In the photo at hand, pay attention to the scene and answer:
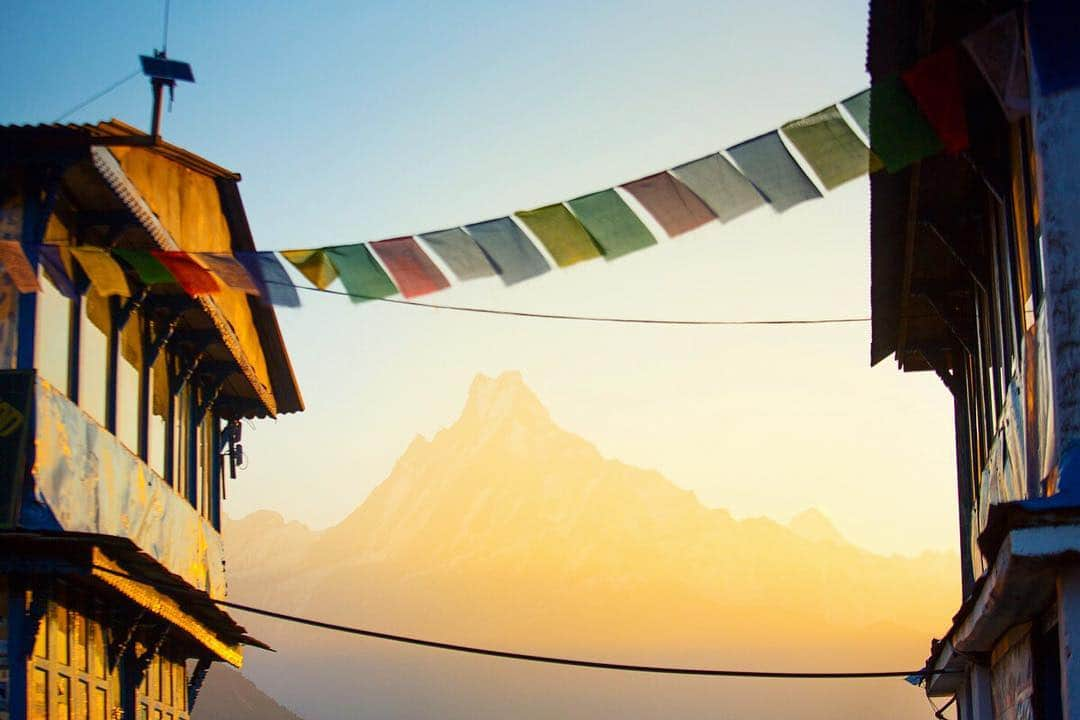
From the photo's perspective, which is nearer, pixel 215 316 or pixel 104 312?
pixel 104 312

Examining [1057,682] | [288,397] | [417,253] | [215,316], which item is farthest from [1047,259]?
[288,397]

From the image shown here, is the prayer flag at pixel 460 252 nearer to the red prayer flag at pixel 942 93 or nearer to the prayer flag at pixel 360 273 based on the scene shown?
the prayer flag at pixel 360 273

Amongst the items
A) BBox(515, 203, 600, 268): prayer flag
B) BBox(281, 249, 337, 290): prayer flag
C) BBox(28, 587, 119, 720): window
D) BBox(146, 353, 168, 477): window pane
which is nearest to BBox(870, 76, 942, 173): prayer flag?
BBox(515, 203, 600, 268): prayer flag

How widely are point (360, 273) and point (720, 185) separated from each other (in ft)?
9.52

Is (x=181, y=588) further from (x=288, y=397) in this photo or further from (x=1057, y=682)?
(x=288, y=397)

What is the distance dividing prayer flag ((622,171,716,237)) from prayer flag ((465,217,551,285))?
3.01 ft

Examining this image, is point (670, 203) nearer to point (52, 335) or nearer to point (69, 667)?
point (52, 335)

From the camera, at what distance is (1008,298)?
1027 centimetres

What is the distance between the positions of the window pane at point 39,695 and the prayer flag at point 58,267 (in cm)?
302

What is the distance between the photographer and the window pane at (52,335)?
11195 mm

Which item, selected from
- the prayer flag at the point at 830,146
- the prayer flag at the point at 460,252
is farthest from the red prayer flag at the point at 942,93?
the prayer flag at the point at 460,252

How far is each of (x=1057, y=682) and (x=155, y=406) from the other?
988 cm

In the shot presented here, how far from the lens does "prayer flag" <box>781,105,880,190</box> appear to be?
979 centimetres

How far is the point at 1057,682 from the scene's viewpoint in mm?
8703
